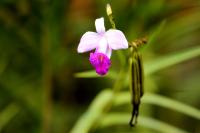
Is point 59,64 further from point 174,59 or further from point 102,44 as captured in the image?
point 102,44

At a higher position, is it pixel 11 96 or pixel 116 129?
pixel 11 96

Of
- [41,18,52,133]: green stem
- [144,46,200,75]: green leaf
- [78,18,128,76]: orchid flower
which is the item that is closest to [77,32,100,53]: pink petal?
[78,18,128,76]: orchid flower

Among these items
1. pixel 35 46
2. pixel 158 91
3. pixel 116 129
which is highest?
pixel 35 46

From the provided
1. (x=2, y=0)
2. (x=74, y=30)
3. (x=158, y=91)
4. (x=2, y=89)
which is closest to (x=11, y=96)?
→ (x=2, y=89)

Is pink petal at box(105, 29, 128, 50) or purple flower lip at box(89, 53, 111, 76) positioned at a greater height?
pink petal at box(105, 29, 128, 50)

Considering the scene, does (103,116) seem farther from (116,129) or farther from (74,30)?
(74,30)

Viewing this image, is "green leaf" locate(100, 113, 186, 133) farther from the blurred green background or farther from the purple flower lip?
the purple flower lip

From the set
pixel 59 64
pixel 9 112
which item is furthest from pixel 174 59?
pixel 9 112
